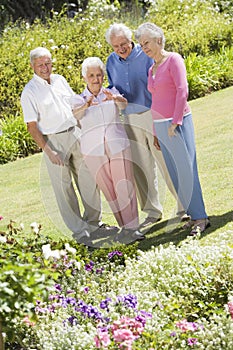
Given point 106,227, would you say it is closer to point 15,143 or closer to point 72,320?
point 72,320

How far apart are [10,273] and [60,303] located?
123 centimetres

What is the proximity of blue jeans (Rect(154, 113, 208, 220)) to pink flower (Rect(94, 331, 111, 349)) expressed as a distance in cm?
237

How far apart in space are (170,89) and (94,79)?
616 millimetres

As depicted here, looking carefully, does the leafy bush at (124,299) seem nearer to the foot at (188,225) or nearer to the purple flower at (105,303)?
the purple flower at (105,303)

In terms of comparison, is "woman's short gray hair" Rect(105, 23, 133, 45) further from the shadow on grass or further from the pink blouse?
the shadow on grass

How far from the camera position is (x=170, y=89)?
5.55m

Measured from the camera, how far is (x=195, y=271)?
14.6 feet

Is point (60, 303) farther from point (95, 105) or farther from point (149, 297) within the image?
point (95, 105)

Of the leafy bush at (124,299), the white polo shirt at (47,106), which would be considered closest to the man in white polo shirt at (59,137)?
the white polo shirt at (47,106)

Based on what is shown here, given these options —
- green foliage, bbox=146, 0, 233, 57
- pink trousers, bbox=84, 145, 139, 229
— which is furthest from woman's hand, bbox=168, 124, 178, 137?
green foliage, bbox=146, 0, 233, 57

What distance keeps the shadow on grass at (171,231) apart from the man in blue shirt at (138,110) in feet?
0.60

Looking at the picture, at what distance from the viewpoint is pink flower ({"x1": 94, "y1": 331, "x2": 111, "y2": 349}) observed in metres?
3.51

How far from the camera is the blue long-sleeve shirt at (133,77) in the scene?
5.92 meters

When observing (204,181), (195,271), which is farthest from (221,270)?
(204,181)
